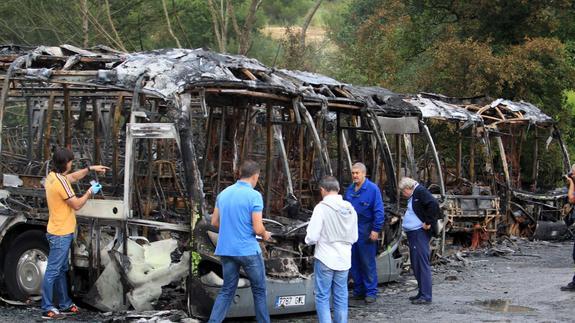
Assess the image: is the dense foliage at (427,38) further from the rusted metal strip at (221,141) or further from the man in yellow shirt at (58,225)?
the man in yellow shirt at (58,225)

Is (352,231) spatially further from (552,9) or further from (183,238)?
(552,9)

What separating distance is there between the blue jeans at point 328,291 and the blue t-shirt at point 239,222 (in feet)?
2.15

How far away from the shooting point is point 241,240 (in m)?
7.46

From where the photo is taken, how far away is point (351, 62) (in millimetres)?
26812

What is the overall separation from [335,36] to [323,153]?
3533cm

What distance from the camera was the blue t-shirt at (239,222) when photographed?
294 inches

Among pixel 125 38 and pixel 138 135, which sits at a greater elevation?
pixel 125 38

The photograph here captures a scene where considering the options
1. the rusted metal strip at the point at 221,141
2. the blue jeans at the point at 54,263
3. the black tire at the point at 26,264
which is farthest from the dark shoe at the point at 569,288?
the black tire at the point at 26,264

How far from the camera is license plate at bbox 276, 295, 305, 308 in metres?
8.48

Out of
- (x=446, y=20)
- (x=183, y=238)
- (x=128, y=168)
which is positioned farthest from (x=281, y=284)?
(x=446, y=20)

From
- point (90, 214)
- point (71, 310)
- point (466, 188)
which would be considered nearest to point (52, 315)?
point (71, 310)

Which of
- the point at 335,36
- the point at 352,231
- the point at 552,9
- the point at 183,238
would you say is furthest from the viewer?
the point at 335,36

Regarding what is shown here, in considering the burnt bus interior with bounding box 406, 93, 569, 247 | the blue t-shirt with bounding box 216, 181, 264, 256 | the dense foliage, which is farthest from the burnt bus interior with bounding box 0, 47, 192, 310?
the dense foliage

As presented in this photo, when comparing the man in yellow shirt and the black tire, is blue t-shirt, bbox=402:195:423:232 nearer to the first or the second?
the man in yellow shirt
